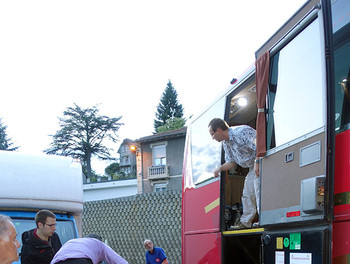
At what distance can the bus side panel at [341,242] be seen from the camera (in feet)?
9.50

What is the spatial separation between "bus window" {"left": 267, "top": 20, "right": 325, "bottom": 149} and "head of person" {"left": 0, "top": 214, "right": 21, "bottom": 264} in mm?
2094

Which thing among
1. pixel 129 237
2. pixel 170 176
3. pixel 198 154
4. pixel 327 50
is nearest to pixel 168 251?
pixel 129 237

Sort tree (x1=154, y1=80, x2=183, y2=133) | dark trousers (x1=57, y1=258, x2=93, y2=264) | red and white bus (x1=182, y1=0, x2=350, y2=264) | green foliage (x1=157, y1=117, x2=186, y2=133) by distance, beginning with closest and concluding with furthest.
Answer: red and white bus (x1=182, y1=0, x2=350, y2=264)
dark trousers (x1=57, y1=258, x2=93, y2=264)
green foliage (x1=157, y1=117, x2=186, y2=133)
tree (x1=154, y1=80, x2=183, y2=133)

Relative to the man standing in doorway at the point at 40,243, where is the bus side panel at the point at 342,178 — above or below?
above

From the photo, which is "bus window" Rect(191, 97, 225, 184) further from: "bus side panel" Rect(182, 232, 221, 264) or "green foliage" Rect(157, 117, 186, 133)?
"green foliage" Rect(157, 117, 186, 133)

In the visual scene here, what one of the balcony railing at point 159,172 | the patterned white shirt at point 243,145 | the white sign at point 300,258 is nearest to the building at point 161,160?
the balcony railing at point 159,172

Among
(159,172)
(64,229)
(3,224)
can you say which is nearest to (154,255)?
(64,229)

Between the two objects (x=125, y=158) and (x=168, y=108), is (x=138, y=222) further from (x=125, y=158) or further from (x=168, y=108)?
(x=168, y=108)

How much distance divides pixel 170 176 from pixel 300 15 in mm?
31908

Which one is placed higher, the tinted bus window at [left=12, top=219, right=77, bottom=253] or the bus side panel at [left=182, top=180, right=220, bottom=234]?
the bus side panel at [left=182, top=180, right=220, bottom=234]

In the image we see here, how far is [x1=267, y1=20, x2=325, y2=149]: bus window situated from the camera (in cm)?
335

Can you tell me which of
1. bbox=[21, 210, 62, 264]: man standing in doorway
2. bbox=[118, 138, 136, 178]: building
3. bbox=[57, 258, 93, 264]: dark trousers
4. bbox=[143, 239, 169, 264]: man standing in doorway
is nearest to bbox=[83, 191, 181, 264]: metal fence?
bbox=[143, 239, 169, 264]: man standing in doorway

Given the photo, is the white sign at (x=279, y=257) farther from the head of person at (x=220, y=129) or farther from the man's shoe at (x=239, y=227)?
the head of person at (x=220, y=129)

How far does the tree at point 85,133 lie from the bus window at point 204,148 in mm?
57371
